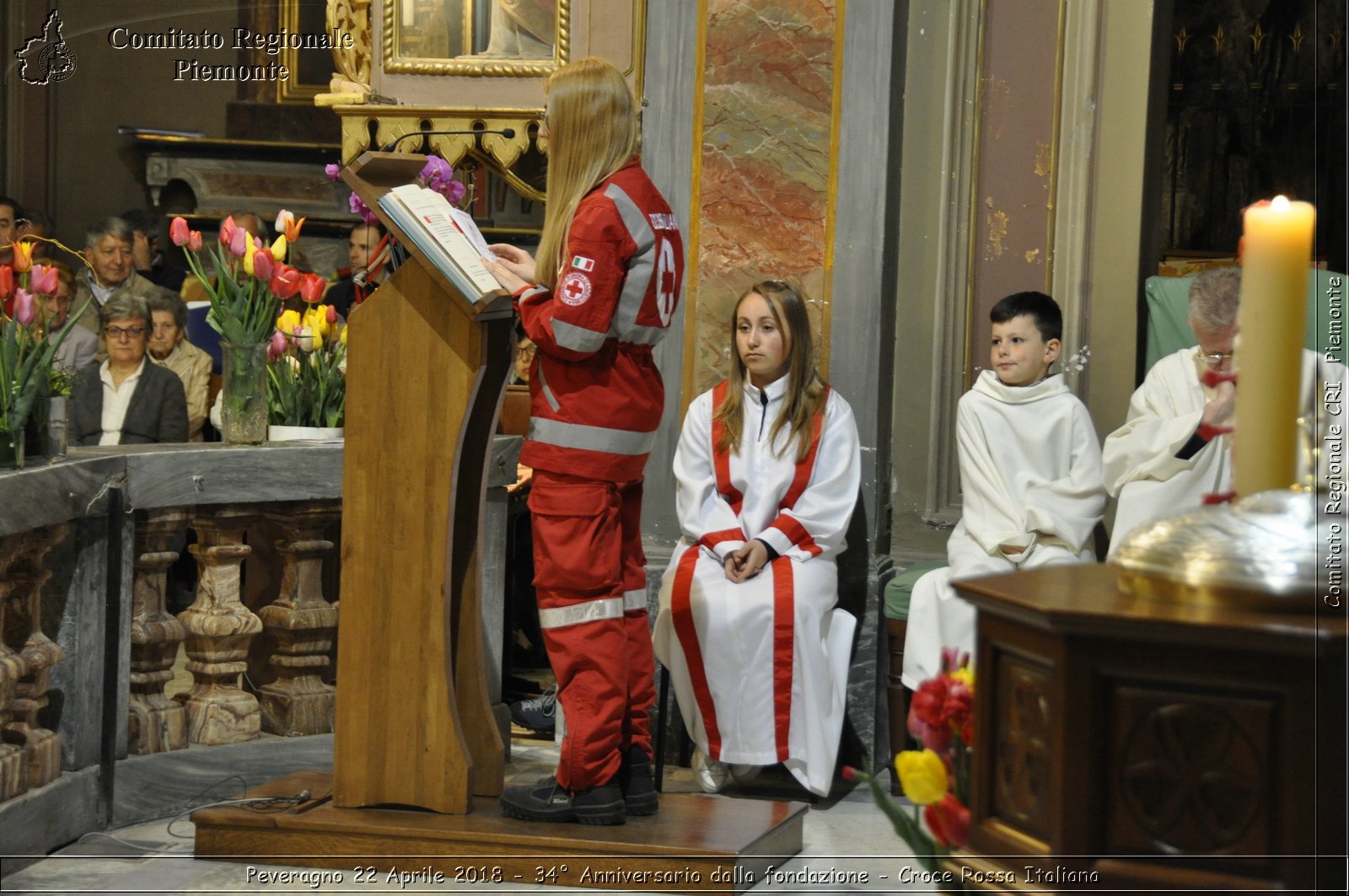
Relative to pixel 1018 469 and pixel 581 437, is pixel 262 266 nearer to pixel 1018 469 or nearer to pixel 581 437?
pixel 581 437

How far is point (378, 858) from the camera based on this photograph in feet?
11.2

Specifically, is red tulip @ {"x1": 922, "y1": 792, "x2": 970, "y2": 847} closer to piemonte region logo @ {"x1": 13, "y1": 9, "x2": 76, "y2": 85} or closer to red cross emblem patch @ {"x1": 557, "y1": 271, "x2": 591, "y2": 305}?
red cross emblem patch @ {"x1": 557, "y1": 271, "x2": 591, "y2": 305}

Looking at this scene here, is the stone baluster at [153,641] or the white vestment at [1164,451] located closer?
the stone baluster at [153,641]

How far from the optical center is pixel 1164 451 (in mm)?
4230

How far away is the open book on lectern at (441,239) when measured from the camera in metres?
3.29

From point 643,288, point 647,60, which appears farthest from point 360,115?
point 643,288

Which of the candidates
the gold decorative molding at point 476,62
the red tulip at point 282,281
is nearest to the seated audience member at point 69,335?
the gold decorative molding at point 476,62

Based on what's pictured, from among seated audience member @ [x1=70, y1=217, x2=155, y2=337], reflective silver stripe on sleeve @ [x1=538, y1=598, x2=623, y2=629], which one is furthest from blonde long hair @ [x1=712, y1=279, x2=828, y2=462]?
seated audience member @ [x1=70, y1=217, x2=155, y2=337]

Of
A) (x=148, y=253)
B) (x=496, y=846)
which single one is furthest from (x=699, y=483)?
(x=148, y=253)

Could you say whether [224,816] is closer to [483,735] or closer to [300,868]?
[300,868]

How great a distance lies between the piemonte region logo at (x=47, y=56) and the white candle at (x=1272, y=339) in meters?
8.98

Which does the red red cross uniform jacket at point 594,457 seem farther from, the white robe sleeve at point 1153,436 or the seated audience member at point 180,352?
the seated audience member at point 180,352

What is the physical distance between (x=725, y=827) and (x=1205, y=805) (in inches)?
89.7

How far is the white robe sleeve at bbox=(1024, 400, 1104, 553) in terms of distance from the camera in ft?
14.3
